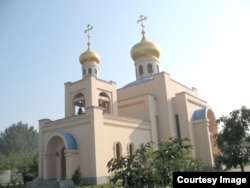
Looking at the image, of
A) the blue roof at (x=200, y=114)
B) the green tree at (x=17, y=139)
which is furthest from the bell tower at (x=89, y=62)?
the green tree at (x=17, y=139)

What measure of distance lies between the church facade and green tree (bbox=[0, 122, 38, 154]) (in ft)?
181

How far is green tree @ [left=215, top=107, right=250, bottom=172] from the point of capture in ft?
42.2

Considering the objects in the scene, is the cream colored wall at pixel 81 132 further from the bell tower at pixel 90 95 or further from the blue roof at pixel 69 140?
the bell tower at pixel 90 95

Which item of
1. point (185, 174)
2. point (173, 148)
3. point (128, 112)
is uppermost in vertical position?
point (128, 112)

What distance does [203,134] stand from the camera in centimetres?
2375

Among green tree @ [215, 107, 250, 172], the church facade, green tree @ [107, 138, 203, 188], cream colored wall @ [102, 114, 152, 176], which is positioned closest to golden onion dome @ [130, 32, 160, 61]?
the church facade

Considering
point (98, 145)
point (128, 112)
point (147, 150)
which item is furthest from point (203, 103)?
point (147, 150)

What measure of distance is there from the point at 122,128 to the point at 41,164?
676 cm

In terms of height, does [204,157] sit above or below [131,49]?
below

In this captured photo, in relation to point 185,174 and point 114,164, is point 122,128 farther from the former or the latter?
point 185,174

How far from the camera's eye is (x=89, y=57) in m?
25.5

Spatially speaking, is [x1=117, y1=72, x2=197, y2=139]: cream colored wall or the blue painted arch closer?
the blue painted arch

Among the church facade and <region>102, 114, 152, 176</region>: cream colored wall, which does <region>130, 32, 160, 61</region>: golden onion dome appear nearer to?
the church facade

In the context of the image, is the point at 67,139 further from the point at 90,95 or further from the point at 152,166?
the point at 152,166
